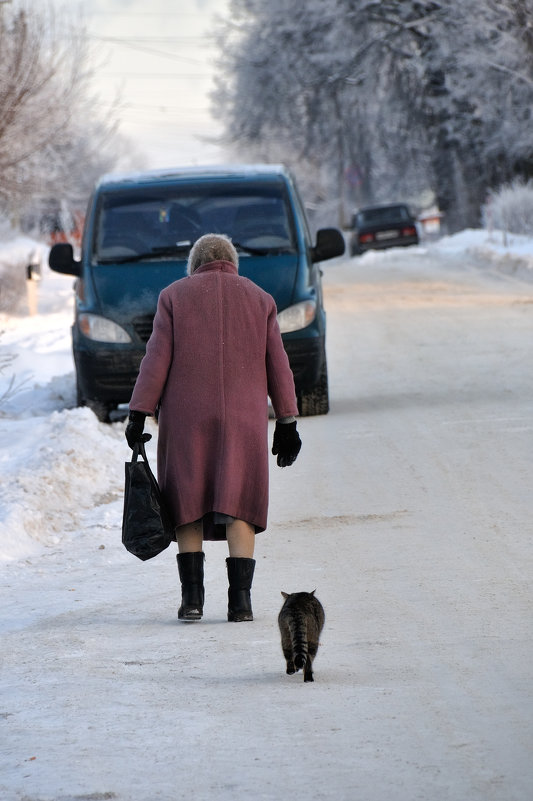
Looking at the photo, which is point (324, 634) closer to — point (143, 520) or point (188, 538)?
point (188, 538)

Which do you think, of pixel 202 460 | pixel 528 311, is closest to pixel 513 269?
pixel 528 311

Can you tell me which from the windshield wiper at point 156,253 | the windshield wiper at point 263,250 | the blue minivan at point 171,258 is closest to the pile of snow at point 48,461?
the blue minivan at point 171,258

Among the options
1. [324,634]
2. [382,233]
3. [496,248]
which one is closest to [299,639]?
[324,634]

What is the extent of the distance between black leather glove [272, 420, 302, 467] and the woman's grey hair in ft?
2.40

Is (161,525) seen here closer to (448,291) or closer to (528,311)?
(528,311)

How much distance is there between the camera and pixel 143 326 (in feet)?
39.4

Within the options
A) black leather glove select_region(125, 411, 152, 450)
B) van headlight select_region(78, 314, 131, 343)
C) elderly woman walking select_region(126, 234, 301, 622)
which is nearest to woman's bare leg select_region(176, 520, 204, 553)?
elderly woman walking select_region(126, 234, 301, 622)

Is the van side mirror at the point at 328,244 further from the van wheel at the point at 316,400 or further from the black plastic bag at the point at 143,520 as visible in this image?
the black plastic bag at the point at 143,520

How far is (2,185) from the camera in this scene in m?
26.8

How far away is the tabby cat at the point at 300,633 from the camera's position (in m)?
5.34

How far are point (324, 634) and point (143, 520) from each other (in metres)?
0.89

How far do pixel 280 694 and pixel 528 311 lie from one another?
666 inches

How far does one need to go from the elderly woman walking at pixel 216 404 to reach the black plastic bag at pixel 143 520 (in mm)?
116

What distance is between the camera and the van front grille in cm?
1198
